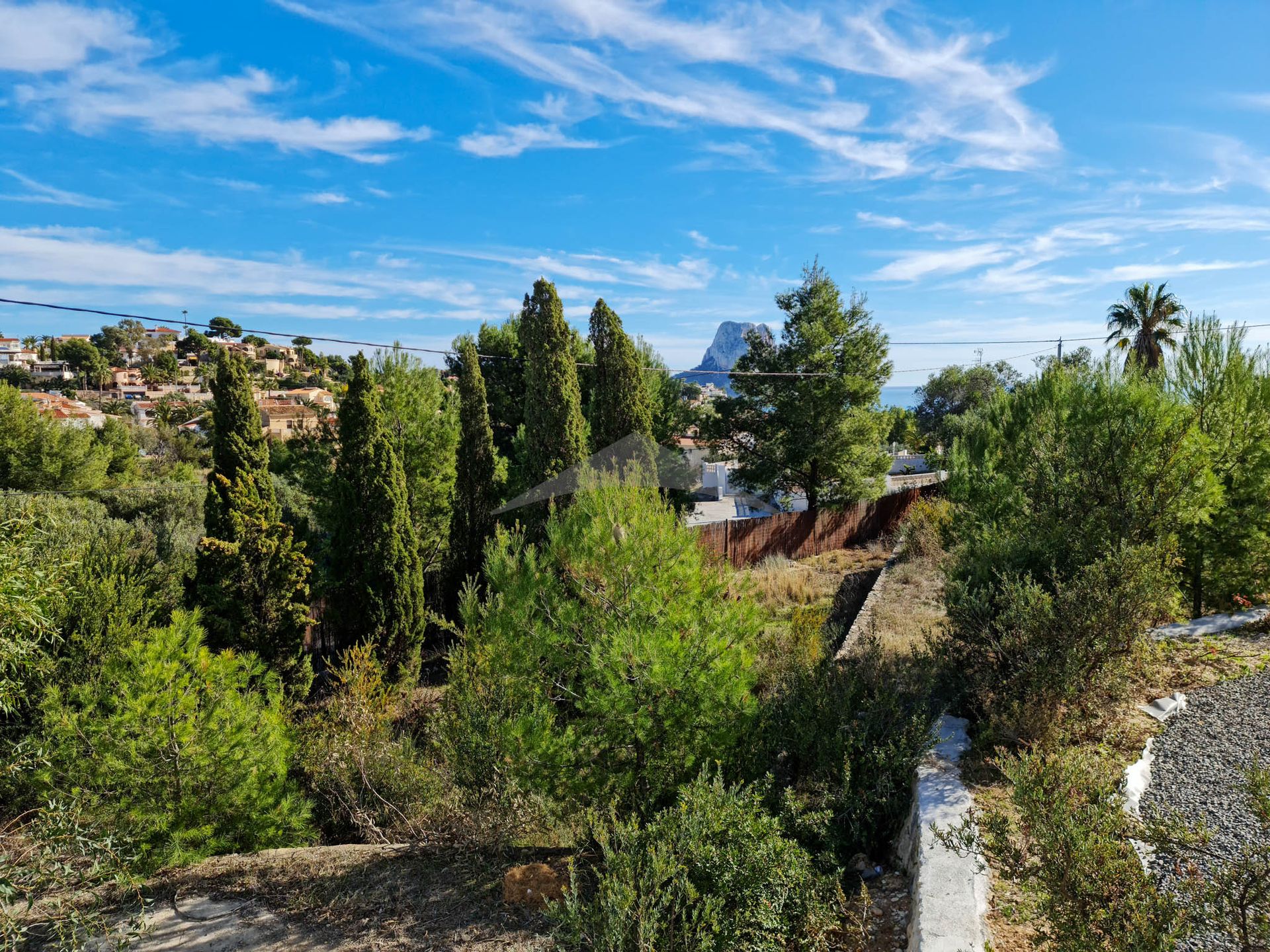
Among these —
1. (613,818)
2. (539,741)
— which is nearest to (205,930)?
(539,741)

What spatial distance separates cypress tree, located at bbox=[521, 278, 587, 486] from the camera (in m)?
12.1

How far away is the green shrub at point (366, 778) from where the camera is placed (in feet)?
18.3

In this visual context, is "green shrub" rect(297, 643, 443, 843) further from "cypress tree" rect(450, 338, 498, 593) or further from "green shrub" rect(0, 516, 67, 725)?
"cypress tree" rect(450, 338, 498, 593)

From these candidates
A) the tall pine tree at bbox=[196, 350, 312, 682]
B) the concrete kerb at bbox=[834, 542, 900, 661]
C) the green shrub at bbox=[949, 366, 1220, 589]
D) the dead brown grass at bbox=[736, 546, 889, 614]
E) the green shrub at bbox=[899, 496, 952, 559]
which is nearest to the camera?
the green shrub at bbox=[949, 366, 1220, 589]

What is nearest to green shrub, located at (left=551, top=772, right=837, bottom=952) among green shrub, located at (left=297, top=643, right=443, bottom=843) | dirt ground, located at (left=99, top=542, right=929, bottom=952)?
dirt ground, located at (left=99, top=542, right=929, bottom=952)

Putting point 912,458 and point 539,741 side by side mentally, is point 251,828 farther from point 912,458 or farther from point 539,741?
point 912,458

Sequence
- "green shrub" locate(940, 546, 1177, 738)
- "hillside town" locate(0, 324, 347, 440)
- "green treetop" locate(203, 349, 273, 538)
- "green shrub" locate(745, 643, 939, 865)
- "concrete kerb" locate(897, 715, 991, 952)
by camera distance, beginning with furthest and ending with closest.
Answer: "hillside town" locate(0, 324, 347, 440) < "green treetop" locate(203, 349, 273, 538) < "green shrub" locate(940, 546, 1177, 738) < "green shrub" locate(745, 643, 939, 865) < "concrete kerb" locate(897, 715, 991, 952)

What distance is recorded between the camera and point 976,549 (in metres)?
5.80

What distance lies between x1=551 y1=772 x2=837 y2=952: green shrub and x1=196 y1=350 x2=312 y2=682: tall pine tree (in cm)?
660

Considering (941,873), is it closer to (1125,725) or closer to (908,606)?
(1125,725)

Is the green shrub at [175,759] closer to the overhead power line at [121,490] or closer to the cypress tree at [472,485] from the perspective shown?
the cypress tree at [472,485]

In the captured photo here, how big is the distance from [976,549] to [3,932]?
661cm

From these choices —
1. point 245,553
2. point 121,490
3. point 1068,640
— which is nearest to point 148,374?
point 121,490

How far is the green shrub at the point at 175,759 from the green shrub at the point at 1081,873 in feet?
16.5
